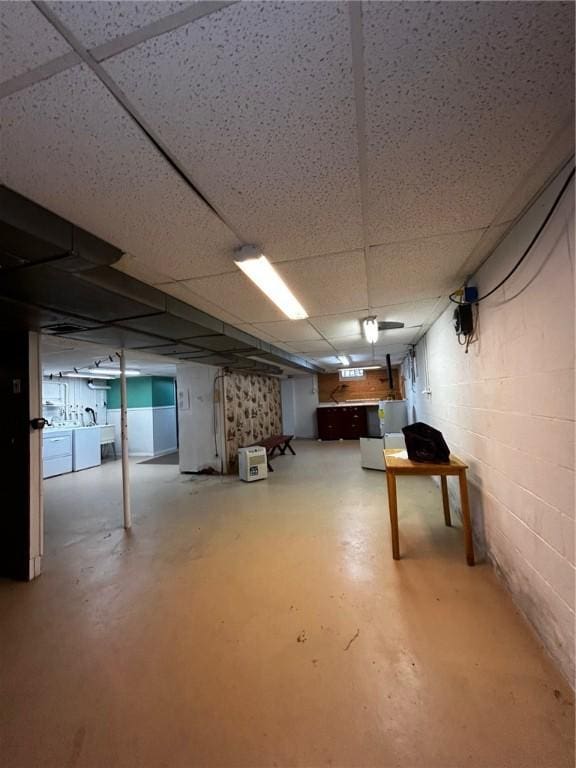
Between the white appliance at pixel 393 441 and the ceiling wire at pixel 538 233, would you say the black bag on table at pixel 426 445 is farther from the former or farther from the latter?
the white appliance at pixel 393 441

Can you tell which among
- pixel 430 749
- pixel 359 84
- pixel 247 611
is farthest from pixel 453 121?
pixel 247 611

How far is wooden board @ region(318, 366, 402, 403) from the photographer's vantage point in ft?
32.7

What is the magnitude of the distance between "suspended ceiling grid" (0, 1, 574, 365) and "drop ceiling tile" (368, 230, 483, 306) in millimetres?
62

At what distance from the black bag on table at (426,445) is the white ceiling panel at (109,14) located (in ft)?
8.86

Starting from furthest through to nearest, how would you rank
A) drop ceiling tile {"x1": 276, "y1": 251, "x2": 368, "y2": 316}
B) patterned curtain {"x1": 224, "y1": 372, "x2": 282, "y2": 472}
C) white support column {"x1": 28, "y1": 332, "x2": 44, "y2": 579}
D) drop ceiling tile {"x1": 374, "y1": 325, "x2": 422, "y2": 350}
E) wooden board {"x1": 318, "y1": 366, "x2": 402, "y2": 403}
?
wooden board {"x1": 318, "y1": 366, "x2": 402, "y2": 403} → patterned curtain {"x1": 224, "y1": 372, "x2": 282, "y2": 472} → drop ceiling tile {"x1": 374, "y1": 325, "x2": 422, "y2": 350} → white support column {"x1": 28, "y1": 332, "x2": 44, "y2": 579} → drop ceiling tile {"x1": 276, "y1": 251, "x2": 368, "y2": 316}

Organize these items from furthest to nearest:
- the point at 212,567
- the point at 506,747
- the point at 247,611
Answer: the point at 212,567, the point at 247,611, the point at 506,747

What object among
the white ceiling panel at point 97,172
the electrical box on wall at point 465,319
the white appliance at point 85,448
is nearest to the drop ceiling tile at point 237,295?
the white ceiling panel at point 97,172

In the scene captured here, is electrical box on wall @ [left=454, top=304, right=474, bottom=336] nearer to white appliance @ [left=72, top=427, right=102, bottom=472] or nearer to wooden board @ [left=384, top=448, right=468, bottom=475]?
wooden board @ [left=384, top=448, right=468, bottom=475]

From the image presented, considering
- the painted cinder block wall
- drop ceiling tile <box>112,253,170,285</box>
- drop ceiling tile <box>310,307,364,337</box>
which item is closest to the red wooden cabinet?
drop ceiling tile <box>310,307,364,337</box>

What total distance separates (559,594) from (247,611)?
165 cm

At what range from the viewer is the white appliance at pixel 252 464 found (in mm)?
5172

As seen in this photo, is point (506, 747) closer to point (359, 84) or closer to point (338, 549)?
point (338, 549)

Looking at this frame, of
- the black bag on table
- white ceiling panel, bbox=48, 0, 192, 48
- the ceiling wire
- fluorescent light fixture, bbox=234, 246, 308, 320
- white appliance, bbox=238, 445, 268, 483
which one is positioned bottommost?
white appliance, bbox=238, 445, 268, 483

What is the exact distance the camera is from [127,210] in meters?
1.41
